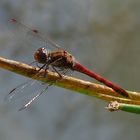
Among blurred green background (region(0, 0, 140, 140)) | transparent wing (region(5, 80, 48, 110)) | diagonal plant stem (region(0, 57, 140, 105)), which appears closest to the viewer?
diagonal plant stem (region(0, 57, 140, 105))

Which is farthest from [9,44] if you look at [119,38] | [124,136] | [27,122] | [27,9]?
[124,136]

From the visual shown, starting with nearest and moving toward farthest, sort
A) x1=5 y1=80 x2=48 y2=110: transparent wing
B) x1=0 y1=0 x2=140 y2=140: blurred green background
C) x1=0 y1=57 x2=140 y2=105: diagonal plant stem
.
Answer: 1. x1=0 y1=57 x2=140 y2=105: diagonal plant stem
2. x1=5 y1=80 x2=48 y2=110: transparent wing
3. x1=0 y1=0 x2=140 y2=140: blurred green background

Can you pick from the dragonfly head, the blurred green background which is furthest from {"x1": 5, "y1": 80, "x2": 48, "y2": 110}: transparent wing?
the blurred green background

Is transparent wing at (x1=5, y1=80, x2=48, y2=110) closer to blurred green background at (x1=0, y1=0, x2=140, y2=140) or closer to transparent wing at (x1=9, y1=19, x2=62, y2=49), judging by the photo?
transparent wing at (x1=9, y1=19, x2=62, y2=49)

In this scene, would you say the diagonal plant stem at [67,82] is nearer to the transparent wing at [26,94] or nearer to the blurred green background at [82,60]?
the transparent wing at [26,94]

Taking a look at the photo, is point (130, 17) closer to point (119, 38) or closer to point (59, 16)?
point (119, 38)

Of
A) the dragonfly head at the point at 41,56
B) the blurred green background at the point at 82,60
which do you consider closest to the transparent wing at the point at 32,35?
the dragonfly head at the point at 41,56

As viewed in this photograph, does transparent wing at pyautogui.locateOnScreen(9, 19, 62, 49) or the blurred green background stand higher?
transparent wing at pyautogui.locateOnScreen(9, 19, 62, 49)
